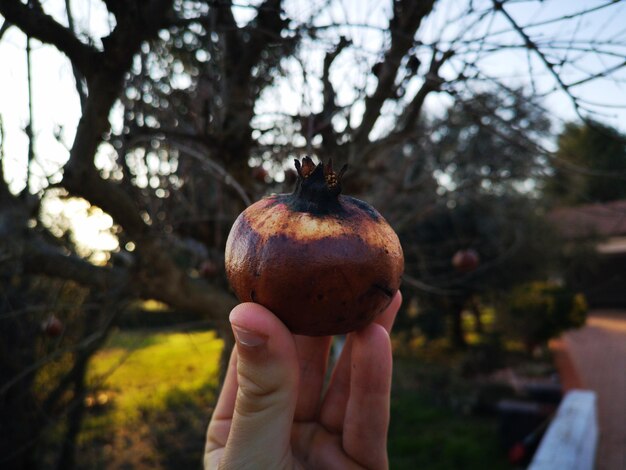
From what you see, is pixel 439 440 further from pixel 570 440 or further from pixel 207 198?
pixel 207 198

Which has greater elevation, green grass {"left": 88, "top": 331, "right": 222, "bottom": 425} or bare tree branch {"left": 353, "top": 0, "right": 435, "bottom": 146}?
bare tree branch {"left": 353, "top": 0, "right": 435, "bottom": 146}

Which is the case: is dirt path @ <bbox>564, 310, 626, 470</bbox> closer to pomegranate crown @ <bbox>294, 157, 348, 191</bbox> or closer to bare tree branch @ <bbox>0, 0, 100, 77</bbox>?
pomegranate crown @ <bbox>294, 157, 348, 191</bbox>

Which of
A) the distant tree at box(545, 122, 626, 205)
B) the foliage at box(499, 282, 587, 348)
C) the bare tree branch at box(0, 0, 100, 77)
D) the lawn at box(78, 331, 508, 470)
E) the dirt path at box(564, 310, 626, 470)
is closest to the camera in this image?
the bare tree branch at box(0, 0, 100, 77)

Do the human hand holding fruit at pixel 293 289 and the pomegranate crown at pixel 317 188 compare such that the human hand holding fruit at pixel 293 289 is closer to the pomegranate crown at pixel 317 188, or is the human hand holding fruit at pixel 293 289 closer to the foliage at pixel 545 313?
the pomegranate crown at pixel 317 188

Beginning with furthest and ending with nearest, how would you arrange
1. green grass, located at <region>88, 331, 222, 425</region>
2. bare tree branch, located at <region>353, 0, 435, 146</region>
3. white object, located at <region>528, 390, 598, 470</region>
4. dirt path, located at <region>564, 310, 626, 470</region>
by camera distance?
green grass, located at <region>88, 331, 222, 425</region>
dirt path, located at <region>564, 310, 626, 470</region>
white object, located at <region>528, 390, 598, 470</region>
bare tree branch, located at <region>353, 0, 435, 146</region>

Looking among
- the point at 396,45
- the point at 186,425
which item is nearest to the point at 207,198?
the point at 396,45

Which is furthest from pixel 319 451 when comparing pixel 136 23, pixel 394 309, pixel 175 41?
pixel 175 41

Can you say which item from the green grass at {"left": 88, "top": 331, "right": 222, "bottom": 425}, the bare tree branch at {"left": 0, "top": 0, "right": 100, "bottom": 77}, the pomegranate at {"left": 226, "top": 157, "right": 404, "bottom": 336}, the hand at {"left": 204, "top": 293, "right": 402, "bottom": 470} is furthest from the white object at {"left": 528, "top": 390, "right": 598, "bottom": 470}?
the bare tree branch at {"left": 0, "top": 0, "right": 100, "bottom": 77}

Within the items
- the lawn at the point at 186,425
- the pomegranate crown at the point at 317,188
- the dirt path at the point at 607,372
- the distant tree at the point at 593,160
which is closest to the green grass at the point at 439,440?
the lawn at the point at 186,425
